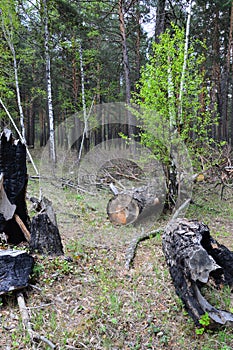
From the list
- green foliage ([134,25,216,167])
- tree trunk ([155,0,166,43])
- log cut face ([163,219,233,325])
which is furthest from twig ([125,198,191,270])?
tree trunk ([155,0,166,43])

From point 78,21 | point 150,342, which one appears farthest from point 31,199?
point 78,21

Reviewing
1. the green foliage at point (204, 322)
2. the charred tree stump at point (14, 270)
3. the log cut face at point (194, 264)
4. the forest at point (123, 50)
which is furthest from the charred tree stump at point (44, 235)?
the forest at point (123, 50)

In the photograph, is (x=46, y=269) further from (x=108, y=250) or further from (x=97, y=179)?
(x=97, y=179)

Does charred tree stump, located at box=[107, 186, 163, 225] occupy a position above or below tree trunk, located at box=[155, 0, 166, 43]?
below

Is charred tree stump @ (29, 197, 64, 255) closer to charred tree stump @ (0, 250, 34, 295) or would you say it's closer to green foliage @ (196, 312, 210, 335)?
charred tree stump @ (0, 250, 34, 295)

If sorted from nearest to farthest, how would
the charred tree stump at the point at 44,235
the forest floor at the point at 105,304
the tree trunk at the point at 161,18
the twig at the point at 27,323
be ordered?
1. the twig at the point at 27,323
2. the forest floor at the point at 105,304
3. the charred tree stump at the point at 44,235
4. the tree trunk at the point at 161,18

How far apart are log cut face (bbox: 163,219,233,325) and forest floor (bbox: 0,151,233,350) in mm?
229

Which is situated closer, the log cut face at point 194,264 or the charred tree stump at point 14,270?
the log cut face at point 194,264

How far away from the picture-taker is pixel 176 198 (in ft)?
25.2

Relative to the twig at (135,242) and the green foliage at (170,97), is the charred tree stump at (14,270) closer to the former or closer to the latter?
the twig at (135,242)

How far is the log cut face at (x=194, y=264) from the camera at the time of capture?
2990 millimetres

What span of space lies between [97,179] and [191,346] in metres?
8.10

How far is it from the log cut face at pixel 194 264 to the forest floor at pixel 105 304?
0.75 feet

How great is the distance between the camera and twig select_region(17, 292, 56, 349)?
2789mm
